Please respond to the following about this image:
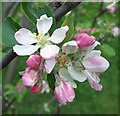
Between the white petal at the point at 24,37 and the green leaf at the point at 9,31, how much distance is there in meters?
0.06

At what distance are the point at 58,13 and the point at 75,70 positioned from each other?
281 millimetres

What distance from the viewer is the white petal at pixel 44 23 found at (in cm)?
79

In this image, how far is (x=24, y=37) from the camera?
767mm

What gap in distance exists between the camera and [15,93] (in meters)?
2.46

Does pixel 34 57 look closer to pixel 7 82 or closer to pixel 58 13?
pixel 58 13

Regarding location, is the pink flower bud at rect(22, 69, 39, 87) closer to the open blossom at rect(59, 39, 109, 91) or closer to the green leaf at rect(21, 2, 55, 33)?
the open blossom at rect(59, 39, 109, 91)

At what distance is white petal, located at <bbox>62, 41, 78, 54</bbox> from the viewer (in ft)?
2.27

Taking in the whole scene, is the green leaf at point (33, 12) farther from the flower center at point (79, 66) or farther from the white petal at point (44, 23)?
the flower center at point (79, 66)

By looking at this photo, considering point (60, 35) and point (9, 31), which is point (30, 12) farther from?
point (60, 35)

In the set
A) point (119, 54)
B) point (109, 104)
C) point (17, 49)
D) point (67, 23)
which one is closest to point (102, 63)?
point (67, 23)

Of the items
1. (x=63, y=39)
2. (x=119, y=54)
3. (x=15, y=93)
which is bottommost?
(x=119, y=54)

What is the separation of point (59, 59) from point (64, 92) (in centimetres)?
15

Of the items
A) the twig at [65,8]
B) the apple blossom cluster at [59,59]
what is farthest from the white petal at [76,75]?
the twig at [65,8]

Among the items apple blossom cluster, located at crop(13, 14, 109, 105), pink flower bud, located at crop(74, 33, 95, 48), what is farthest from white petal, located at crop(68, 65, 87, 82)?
pink flower bud, located at crop(74, 33, 95, 48)
